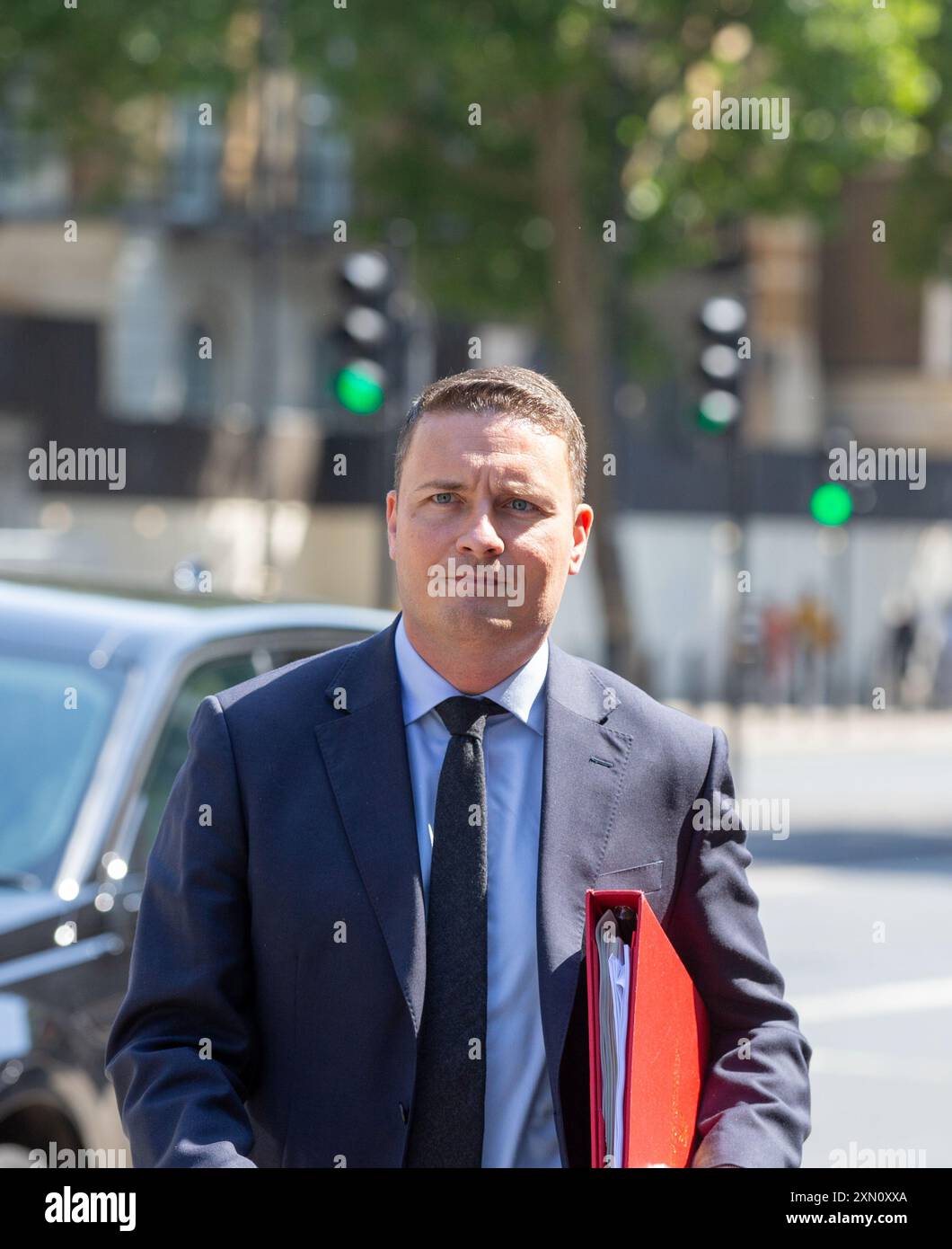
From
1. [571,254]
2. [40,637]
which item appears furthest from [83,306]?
[40,637]

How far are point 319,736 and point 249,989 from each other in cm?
30

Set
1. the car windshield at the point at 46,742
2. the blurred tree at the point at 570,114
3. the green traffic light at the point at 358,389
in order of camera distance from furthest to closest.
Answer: the blurred tree at the point at 570,114 < the green traffic light at the point at 358,389 < the car windshield at the point at 46,742

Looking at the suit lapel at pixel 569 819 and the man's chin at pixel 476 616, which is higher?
the man's chin at pixel 476 616

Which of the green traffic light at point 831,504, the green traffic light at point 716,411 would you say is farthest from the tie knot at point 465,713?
the green traffic light at point 716,411

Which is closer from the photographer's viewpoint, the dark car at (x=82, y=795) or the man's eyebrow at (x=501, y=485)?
the man's eyebrow at (x=501, y=485)

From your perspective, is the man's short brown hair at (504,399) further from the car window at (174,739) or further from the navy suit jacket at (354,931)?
the car window at (174,739)

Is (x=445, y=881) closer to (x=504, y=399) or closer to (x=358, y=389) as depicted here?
(x=504, y=399)

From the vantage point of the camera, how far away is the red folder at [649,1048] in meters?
2.40

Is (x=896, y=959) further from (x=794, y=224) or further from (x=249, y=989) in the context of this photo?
(x=794, y=224)

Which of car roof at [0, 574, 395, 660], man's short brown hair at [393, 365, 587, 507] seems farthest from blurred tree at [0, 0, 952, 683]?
man's short brown hair at [393, 365, 587, 507]

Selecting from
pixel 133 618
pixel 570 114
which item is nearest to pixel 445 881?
pixel 133 618

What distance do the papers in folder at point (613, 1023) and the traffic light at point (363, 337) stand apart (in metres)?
10.5

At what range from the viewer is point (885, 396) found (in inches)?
1839

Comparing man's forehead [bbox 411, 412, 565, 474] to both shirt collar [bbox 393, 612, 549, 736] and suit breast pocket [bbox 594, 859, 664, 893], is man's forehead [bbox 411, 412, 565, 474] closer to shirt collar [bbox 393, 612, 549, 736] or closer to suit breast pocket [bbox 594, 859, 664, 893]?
shirt collar [bbox 393, 612, 549, 736]
